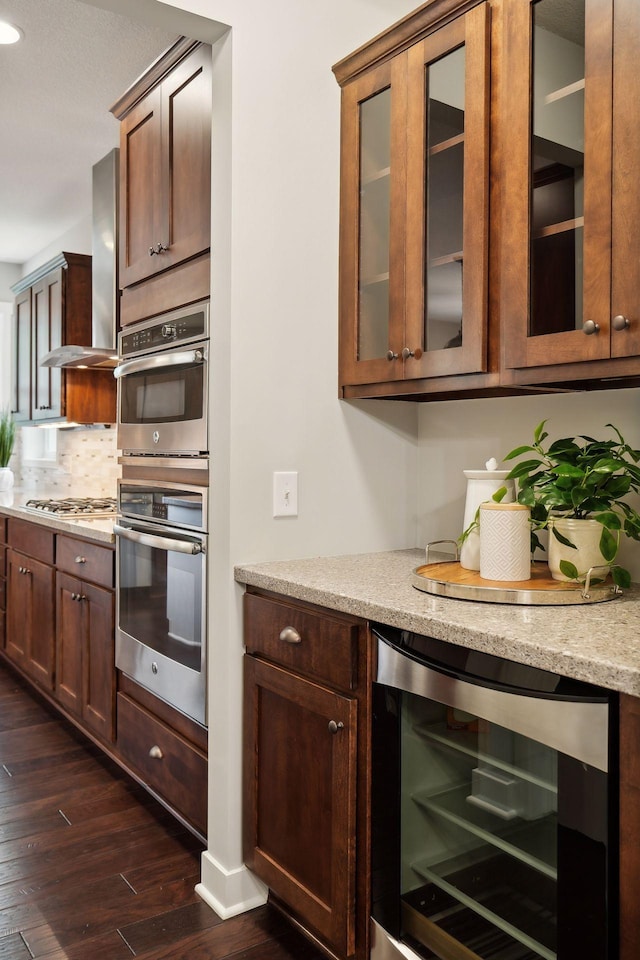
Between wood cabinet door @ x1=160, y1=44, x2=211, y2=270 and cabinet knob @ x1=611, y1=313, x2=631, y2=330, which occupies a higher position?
wood cabinet door @ x1=160, y1=44, x2=211, y2=270

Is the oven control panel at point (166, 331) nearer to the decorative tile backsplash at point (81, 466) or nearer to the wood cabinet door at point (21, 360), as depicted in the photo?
the decorative tile backsplash at point (81, 466)

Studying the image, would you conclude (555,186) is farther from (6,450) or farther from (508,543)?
(6,450)

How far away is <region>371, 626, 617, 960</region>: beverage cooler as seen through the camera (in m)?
1.11

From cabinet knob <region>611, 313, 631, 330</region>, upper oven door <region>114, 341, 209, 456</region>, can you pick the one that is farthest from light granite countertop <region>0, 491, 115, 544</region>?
cabinet knob <region>611, 313, 631, 330</region>

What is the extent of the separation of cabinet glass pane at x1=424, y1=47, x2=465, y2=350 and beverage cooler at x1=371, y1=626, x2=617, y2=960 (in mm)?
757

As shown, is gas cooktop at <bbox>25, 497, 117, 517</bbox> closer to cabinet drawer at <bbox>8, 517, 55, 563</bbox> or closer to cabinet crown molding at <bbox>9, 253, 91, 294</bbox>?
cabinet drawer at <bbox>8, 517, 55, 563</bbox>

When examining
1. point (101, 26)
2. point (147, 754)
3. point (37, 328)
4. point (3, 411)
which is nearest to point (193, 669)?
point (147, 754)

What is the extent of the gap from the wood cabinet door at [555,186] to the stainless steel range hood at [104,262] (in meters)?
2.10

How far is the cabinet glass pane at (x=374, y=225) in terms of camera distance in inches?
77.4

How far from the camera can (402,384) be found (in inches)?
76.7

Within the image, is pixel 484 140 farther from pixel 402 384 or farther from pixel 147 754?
pixel 147 754

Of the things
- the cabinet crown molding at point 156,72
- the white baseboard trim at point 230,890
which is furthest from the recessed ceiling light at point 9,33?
the white baseboard trim at point 230,890

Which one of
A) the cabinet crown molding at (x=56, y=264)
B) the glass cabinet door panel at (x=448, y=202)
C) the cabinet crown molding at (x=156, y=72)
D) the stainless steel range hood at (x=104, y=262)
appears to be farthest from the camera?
the cabinet crown molding at (x=56, y=264)

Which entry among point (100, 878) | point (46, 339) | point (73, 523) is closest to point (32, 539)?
point (73, 523)
